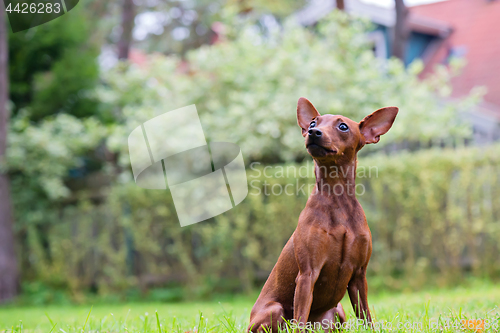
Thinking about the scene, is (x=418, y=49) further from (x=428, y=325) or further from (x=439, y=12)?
(x=428, y=325)

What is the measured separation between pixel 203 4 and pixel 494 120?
36.4 feet

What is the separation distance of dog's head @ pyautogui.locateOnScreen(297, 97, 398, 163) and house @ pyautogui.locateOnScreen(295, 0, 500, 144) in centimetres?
979

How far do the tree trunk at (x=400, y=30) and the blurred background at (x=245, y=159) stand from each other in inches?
1.2

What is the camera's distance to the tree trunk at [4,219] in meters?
7.80

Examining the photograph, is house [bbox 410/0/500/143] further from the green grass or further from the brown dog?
the brown dog

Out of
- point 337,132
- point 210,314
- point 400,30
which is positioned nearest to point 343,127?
point 337,132

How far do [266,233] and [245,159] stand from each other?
63.0 inches

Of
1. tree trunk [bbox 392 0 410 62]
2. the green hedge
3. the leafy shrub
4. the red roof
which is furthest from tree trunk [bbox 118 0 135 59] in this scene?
the red roof

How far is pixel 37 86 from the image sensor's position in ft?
31.5

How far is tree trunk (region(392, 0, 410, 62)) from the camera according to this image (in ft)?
33.3

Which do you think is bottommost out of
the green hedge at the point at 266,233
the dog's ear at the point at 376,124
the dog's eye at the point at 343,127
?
the green hedge at the point at 266,233

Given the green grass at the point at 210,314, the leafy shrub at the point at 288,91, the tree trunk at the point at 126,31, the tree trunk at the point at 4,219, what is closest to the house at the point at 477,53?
the leafy shrub at the point at 288,91

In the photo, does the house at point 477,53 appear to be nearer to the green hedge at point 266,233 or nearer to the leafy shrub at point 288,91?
the leafy shrub at point 288,91

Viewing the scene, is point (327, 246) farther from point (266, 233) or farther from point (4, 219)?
point (4, 219)
